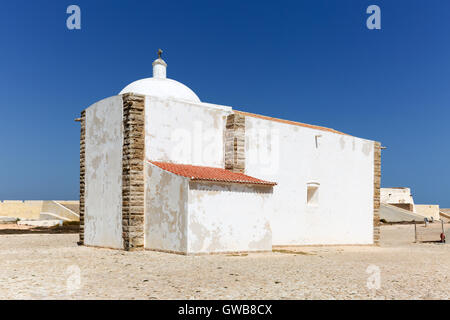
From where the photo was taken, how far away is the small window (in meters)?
21.5

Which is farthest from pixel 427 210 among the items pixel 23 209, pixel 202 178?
pixel 202 178

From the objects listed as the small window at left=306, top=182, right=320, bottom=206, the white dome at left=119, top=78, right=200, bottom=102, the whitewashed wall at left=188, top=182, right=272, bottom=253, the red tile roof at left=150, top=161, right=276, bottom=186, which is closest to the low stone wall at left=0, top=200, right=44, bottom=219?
the white dome at left=119, top=78, right=200, bottom=102

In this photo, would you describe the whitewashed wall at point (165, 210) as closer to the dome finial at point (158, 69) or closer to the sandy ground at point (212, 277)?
Result: the sandy ground at point (212, 277)

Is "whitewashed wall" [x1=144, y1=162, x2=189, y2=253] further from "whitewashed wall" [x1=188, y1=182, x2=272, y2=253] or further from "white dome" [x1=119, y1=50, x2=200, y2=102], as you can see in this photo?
"white dome" [x1=119, y1=50, x2=200, y2=102]

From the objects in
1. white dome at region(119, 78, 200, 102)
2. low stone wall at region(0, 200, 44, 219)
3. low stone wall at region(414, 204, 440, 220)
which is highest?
white dome at region(119, 78, 200, 102)

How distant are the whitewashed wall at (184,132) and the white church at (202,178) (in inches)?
1.6

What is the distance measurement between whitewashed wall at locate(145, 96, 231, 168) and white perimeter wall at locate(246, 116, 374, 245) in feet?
4.69

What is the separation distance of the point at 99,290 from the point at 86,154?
11455mm

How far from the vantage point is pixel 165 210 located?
15.7 meters

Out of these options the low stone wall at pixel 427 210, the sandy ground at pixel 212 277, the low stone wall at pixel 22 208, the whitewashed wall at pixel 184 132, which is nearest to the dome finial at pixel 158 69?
the whitewashed wall at pixel 184 132

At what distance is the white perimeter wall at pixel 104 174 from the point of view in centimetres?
1714
